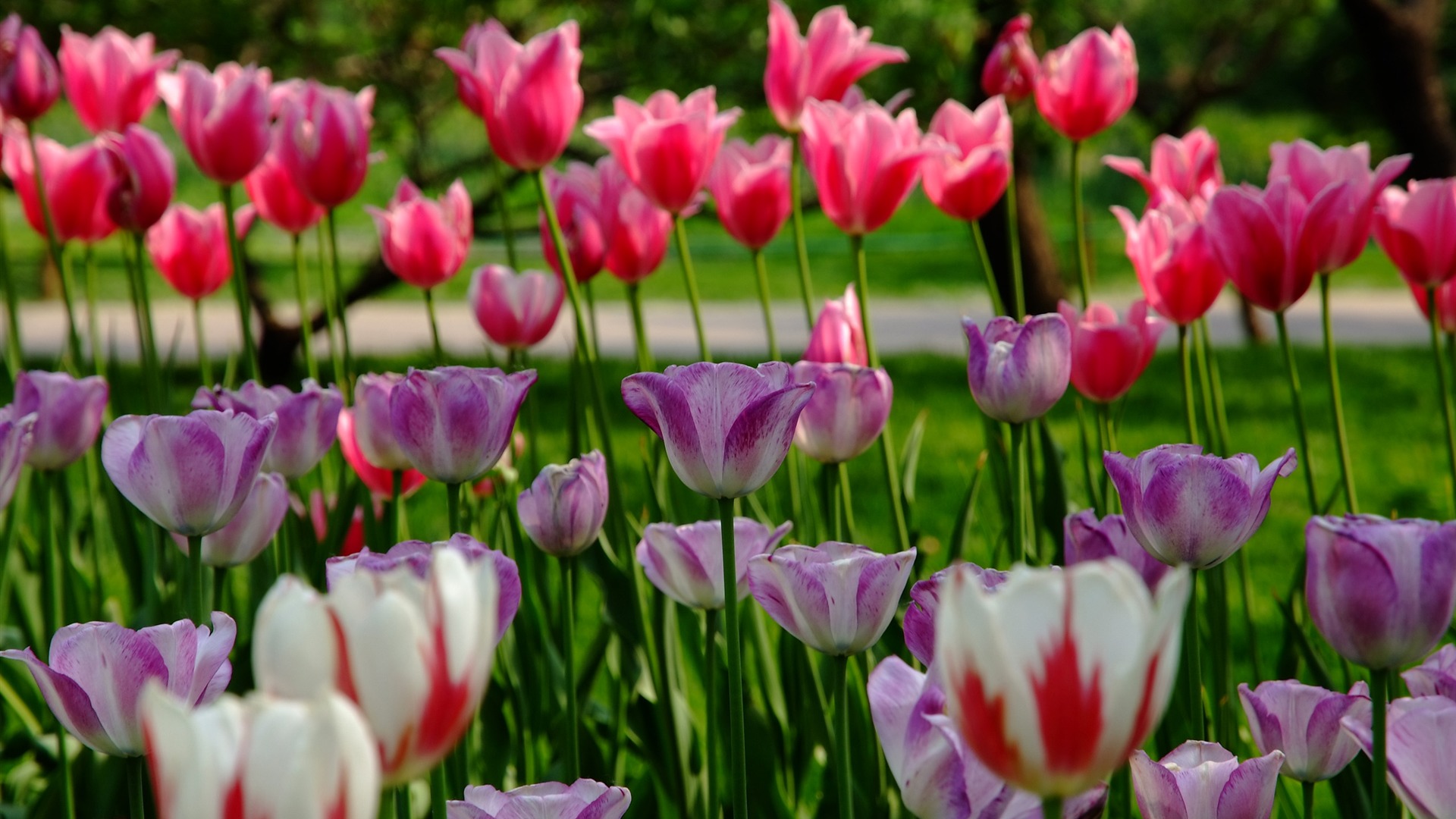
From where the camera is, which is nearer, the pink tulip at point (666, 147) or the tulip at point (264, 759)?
the tulip at point (264, 759)

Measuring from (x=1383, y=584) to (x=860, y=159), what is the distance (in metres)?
0.92

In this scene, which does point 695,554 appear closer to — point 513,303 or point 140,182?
point 513,303

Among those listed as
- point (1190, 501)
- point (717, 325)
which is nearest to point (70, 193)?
point (1190, 501)

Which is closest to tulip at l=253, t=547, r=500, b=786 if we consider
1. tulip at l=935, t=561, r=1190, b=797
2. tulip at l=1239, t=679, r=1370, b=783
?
tulip at l=935, t=561, r=1190, b=797

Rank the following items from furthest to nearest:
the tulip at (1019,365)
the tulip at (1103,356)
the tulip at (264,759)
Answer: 1. the tulip at (1103,356)
2. the tulip at (1019,365)
3. the tulip at (264,759)

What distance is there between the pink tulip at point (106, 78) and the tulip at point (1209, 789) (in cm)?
174

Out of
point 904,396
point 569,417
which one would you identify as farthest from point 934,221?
point 569,417

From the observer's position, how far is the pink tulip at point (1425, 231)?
155cm

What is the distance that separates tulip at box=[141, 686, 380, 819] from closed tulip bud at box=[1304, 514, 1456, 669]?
56 cm

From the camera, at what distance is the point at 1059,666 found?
477 mm

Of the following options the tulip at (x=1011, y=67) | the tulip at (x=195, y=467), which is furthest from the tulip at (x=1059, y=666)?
the tulip at (x=1011, y=67)

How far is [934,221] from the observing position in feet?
61.3

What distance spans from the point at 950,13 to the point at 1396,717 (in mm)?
3772

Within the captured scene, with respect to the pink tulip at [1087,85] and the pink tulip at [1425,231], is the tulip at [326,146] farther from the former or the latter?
the pink tulip at [1425,231]
